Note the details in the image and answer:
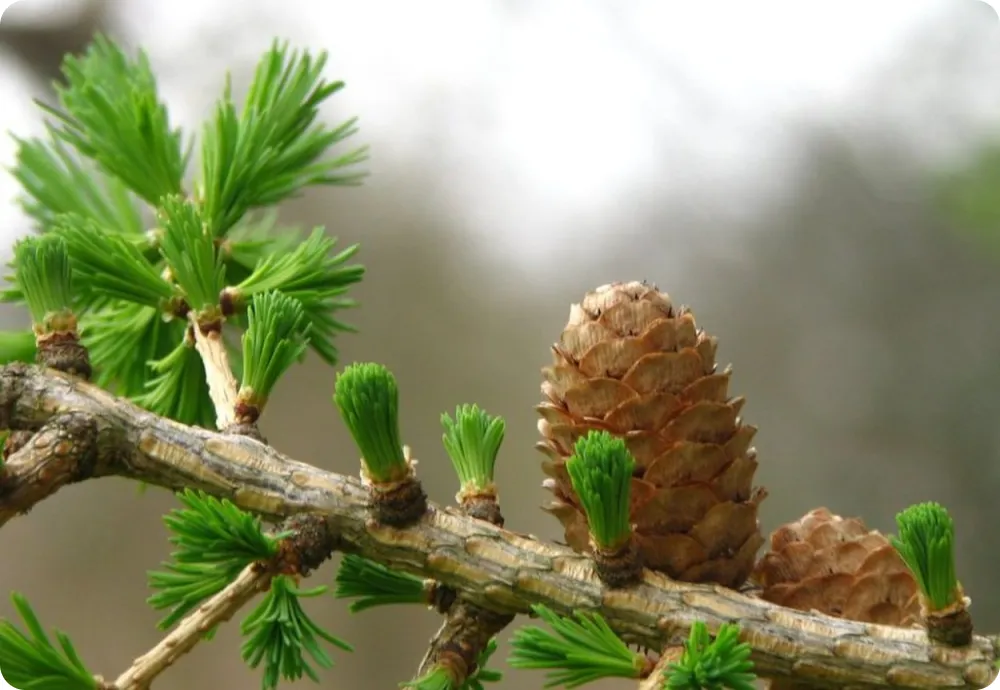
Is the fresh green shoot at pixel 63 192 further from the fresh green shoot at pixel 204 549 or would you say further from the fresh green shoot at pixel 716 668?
the fresh green shoot at pixel 716 668

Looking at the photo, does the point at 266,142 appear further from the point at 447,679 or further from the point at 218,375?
the point at 447,679

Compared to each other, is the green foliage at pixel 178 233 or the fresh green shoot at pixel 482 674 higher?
the green foliage at pixel 178 233

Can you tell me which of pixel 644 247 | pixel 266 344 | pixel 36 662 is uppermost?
pixel 644 247

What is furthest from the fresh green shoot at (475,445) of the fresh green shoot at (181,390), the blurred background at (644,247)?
the blurred background at (644,247)

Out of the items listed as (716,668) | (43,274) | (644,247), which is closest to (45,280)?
(43,274)

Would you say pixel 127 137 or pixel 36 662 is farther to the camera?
pixel 127 137
